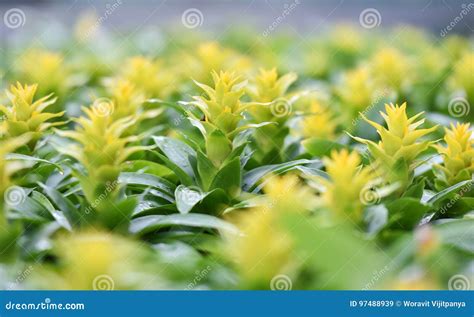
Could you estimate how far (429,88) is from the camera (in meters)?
3.76

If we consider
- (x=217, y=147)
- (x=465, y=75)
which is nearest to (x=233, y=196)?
(x=217, y=147)

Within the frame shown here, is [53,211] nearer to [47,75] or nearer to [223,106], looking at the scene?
[223,106]

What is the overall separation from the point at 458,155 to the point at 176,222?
956 millimetres

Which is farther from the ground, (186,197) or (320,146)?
(320,146)

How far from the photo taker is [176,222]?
6.84 ft

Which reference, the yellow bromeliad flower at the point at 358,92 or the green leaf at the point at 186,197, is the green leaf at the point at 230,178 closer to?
the green leaf at the point at 186,197

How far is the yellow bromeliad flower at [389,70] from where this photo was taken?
12.3 ft

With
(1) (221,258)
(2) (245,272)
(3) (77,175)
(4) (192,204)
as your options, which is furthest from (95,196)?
(2) (245,272)

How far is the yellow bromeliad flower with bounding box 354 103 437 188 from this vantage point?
228 cm

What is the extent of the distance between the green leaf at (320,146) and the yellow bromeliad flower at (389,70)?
3.47ft

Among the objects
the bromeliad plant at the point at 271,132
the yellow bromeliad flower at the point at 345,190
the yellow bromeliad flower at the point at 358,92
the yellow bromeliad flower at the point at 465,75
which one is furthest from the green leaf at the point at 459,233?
the yellow bromeliad flower at the point at 465,75

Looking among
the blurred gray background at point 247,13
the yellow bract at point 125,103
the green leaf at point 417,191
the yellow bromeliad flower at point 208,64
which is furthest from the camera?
the blurred gray background at point 247,13
